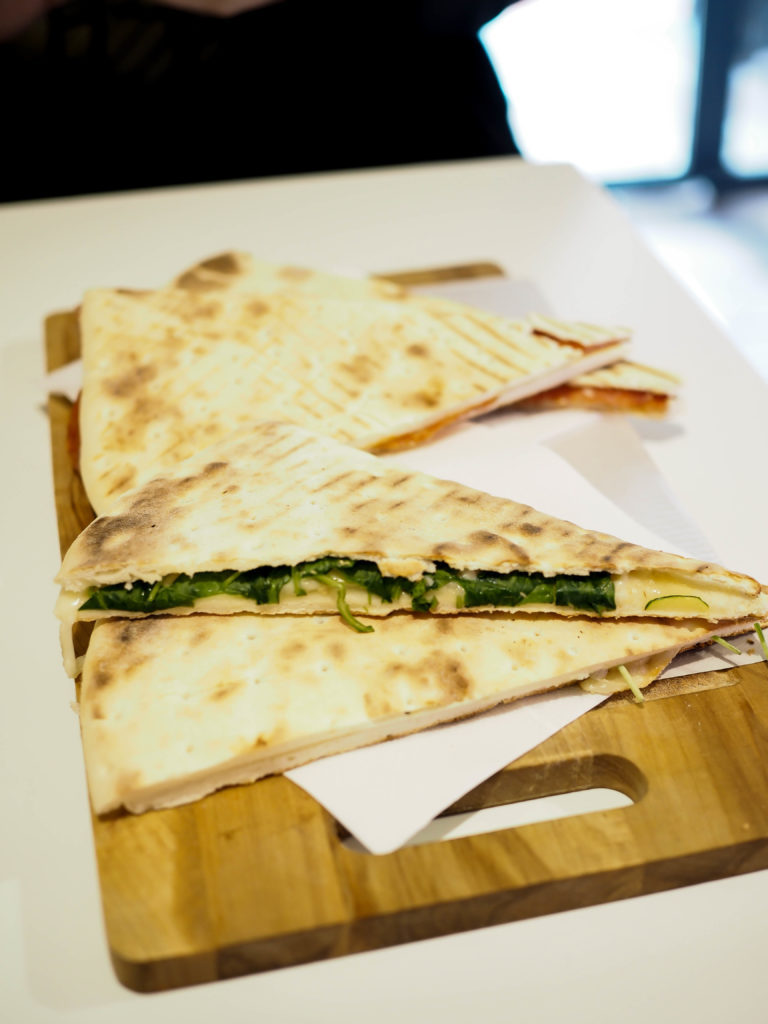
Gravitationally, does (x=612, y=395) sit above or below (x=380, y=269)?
below

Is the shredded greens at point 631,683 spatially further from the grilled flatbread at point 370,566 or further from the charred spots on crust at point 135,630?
the charred spots on crust at point 135,630

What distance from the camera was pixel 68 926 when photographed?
1.85 m

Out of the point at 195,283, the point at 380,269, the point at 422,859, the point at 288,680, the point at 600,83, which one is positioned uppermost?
the point at 600,83

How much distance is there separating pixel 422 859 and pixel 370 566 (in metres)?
0.62

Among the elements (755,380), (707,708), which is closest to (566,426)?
(755,380)

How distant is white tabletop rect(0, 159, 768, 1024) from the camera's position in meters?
1.77

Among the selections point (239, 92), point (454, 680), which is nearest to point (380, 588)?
point (454, 680)

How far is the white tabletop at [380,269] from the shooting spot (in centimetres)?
177

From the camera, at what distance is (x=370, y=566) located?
2.25 metres

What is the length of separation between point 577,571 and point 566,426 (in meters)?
0.92

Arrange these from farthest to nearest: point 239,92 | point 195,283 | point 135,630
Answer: point 239,92, point 195,283, point 135,630

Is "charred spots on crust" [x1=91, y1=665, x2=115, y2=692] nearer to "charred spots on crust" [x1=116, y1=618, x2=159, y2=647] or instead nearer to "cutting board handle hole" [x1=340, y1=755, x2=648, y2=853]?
"charred spots on crust" [x1=116, y1=618, x2=159, y2=647]

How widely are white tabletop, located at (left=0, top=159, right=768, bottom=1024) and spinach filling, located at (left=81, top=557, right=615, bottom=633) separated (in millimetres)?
286

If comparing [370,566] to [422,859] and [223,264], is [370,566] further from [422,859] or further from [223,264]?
[223,264]
